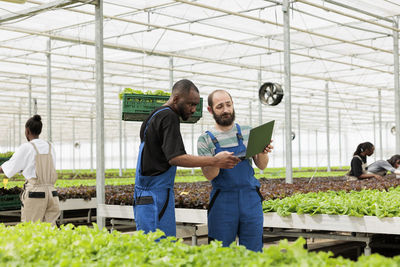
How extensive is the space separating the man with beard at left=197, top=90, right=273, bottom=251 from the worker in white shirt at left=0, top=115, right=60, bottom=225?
2257 millimetres

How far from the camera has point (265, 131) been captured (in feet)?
10.8

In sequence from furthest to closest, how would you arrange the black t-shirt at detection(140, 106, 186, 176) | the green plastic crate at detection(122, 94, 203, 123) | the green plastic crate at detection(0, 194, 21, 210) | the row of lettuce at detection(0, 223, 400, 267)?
1. the green plastic crate at detection(0, 194, 21, 210)
2. the green plastic crate at detection(122, 94, 203, 123)
3. the black t-shirt at detection(140, 106, 186, 176)
4. the row of lettuce at detection(0, 223, 400, 267)

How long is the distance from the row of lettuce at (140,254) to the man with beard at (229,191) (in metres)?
0.78

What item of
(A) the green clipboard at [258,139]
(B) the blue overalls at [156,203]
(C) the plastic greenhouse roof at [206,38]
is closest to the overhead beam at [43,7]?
(C) the plastic greenhouse roof at [206,38]

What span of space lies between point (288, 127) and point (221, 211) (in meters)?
5.67

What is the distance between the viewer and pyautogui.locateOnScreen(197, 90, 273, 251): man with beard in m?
3.33

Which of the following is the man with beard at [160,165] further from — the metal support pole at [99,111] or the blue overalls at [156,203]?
the metal support pole at [99,111]

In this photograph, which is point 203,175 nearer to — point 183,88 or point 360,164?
point 183,88

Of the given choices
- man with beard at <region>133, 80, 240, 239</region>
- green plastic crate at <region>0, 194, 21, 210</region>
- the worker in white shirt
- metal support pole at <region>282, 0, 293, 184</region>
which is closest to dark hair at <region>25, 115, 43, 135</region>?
the worker in white shirt

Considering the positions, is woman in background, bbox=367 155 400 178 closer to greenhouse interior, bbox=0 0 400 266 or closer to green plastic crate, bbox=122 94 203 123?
greenhouse interior, bbox=0 0 400 266

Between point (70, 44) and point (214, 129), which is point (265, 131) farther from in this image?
point (70, 44)

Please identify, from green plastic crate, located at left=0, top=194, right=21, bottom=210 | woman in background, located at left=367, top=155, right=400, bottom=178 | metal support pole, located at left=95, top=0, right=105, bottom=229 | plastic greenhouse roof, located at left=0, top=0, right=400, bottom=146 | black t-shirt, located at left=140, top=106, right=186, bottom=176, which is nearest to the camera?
black t-shirt, located at left=140, top=106, right=186, bottom=176

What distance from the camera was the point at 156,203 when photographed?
10.4 feet

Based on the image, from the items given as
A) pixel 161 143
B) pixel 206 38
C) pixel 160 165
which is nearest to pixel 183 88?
pixel 161 143
